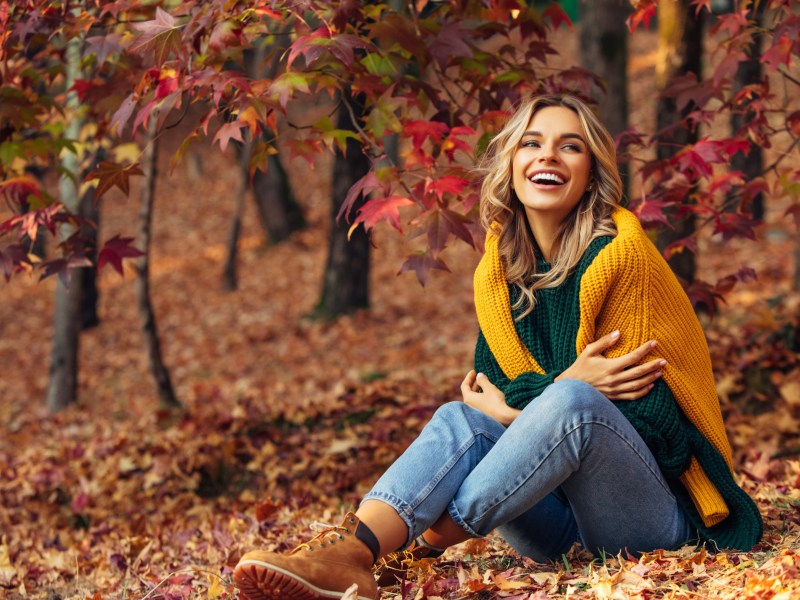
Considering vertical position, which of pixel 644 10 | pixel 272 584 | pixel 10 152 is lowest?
pixel 272 584

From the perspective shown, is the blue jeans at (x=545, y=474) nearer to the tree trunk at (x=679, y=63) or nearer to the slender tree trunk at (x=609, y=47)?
the tree trunk at (x=679, y=63)

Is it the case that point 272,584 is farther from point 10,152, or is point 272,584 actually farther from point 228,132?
point 10,152

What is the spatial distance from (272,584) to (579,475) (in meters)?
0.89

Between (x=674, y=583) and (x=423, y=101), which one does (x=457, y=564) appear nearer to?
(x=674, y=583)

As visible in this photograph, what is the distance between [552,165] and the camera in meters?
2.62

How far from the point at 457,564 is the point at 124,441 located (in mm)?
3075

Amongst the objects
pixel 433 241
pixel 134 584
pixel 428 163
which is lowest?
pixel 134 584

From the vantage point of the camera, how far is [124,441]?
5211 millimetres

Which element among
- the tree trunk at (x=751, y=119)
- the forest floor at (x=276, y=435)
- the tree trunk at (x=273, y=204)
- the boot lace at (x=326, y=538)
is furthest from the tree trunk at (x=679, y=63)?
the tree trunk at (x=273, y=204)

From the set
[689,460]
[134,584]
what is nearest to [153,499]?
[134,584]

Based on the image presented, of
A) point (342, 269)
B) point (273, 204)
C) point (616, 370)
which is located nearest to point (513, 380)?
point (616, 370)

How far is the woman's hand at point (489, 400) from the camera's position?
264cm

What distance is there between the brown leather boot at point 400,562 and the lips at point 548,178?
3.80ft

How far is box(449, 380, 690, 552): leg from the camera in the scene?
2.33 meters
